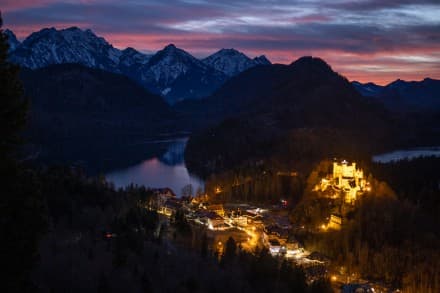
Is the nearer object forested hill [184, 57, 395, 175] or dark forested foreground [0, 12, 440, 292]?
dark forested foreground [0, 12, 440, 292]

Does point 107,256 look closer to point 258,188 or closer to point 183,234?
point 183,234

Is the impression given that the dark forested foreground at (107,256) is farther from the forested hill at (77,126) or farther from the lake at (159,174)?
the forested hill at (77,126)

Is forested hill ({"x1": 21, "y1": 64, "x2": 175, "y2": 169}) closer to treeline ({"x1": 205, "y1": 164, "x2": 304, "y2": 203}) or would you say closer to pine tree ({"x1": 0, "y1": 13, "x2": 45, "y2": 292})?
treeline ({"x1": 205, "y1": 164, "x2": 304, "y2": 203})

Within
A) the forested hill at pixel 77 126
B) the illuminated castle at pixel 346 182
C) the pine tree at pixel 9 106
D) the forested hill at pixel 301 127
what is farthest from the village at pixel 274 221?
the forested hill at pixel 77 126

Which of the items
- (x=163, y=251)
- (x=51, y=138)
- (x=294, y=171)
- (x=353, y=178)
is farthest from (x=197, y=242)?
(x=51, y=138)

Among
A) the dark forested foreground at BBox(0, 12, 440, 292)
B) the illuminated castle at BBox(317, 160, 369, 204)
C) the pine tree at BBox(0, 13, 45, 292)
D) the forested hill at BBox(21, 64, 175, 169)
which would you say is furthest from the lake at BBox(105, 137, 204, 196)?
the pine tree at BBox(0, 13, 45, 292)

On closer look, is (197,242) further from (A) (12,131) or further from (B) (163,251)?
(A) (12,131)
